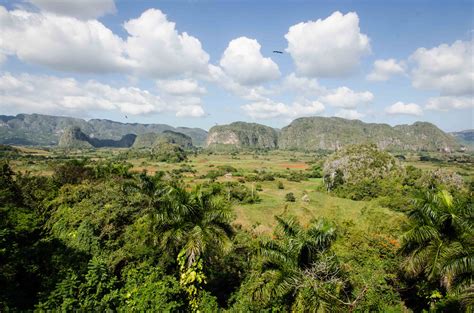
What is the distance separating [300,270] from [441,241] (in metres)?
5.25

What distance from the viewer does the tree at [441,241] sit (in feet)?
29.8

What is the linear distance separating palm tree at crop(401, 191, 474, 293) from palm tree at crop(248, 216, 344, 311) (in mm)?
3083

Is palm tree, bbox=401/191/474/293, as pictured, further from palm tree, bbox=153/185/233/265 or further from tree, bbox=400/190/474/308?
palm tree, bbox=153/185/233/265

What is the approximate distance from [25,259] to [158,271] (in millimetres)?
6309

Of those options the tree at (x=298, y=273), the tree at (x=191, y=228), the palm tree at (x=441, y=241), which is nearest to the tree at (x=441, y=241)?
the palm tree at (x=441, y=241)

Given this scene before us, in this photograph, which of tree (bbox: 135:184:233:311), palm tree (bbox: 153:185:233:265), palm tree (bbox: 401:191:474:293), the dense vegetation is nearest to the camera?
the dense vegetation

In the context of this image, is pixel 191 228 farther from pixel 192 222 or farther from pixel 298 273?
pixel 298 273

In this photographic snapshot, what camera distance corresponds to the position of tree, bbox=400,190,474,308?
9.09 m

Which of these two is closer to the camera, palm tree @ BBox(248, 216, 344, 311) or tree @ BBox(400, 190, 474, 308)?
palm tree @ BBox(248, 216, 344, 311)

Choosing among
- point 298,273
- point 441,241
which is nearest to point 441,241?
point 441,241

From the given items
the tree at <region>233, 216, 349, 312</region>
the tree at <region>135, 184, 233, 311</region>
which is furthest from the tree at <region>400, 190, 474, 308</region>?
the tree at <region>135, 184, 233, 311</region>

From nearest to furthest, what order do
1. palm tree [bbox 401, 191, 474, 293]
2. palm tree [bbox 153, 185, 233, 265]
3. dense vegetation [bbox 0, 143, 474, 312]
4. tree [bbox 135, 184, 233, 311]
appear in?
1. dense vegetation [bbox 0, 143, 474, 312]
2. palm tree [bbox 401, 191, 474, 293]
3. tree [bbox 135, 184, 233, 311]
4. palm tree [bbox 153, 185, 233, 265]

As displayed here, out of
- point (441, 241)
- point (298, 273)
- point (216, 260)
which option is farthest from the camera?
point (216, 260)

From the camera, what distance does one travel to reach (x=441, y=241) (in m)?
10.1
